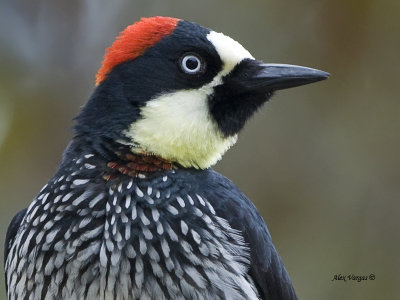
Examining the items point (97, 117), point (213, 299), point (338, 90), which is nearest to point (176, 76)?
point (97, 117)

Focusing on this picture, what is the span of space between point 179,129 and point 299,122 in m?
2.58

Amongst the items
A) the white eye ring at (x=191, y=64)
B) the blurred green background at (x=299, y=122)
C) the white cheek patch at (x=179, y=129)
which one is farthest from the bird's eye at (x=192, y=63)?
the blurred green background at (x=299, y=122)

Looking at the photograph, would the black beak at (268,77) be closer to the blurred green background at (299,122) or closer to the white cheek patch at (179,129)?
the white cheek patch at (179,129)

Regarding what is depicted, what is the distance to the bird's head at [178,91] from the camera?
405 cm

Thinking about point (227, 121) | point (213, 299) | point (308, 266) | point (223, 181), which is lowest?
point (308, 266)

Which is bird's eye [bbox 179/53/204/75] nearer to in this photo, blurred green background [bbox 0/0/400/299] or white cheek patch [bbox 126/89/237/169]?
white cheek patch [bbox 126/89/237/169]

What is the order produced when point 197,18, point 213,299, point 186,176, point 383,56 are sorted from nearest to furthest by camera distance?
point 213,299 → point 186,176 → point 383,56 → point 197,18

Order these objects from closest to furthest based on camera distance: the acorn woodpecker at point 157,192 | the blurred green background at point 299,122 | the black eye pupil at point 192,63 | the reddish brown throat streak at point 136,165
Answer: the acorn woodpecker at point 157,192 → the reddish brown throat streak at point 136,165 → the black eye pupil at point 192,63 → the blurred green background at point 299,122

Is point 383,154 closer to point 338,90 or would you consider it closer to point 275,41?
point 338,90

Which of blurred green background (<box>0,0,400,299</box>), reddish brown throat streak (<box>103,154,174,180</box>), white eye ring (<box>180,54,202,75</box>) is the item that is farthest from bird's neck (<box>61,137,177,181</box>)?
blurred green background (<box>0,0,400,299</box>)

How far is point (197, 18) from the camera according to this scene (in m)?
6.76

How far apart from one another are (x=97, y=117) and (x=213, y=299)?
103cm

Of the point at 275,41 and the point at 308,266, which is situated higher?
the point at 275,41

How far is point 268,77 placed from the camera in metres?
4.23
